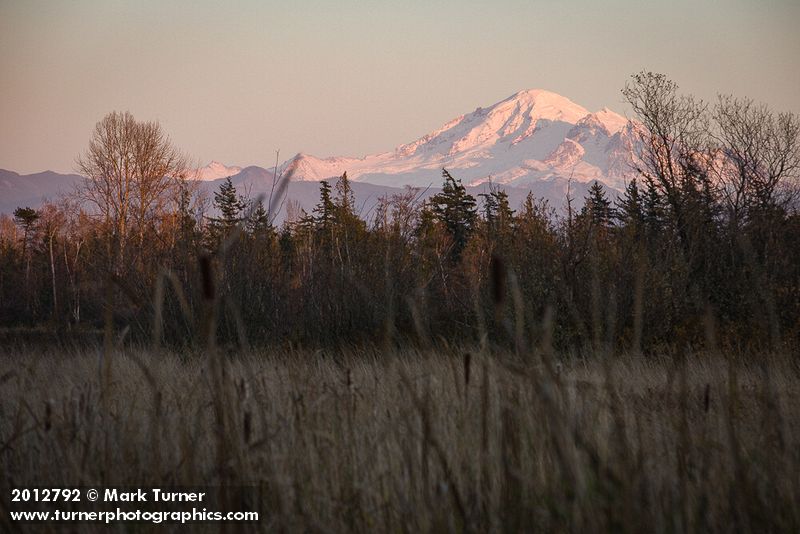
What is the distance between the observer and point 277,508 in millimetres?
3023

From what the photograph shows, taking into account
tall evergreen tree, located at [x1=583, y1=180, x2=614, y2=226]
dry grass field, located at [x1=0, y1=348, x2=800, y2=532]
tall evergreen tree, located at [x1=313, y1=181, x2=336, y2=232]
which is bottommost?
dry grass field, located at [x1=0, y1=348, x2=800, y2=532]

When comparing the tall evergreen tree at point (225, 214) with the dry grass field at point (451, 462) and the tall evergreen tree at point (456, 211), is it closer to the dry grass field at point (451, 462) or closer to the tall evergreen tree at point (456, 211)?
the dry grass field at point (451, 462)

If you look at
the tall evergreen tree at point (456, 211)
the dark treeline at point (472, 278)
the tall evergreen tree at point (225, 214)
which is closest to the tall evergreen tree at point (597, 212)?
the dark treeline at point (472, 278)

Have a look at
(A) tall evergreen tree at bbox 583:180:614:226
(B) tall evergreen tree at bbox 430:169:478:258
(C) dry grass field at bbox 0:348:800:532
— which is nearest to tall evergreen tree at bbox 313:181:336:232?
(A) tall evergreen tree at bbox 583:180:614:226

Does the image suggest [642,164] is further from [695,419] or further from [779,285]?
[695,419]

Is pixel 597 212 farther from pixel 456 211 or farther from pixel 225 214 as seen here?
pixel 456 211

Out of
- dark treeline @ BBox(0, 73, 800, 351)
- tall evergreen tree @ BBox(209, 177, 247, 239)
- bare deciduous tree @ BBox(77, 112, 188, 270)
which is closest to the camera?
tall evergreen tree @ BBox(209, 177, 247, 239)

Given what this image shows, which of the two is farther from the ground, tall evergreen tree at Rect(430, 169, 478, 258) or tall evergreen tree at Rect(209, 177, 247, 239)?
tall evergreen tree at Rect(430, 169, 478, 258)

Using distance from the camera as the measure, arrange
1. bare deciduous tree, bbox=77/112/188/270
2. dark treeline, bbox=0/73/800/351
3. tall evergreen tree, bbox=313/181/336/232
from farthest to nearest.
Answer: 1. bare deciduous tree, bbox=77/112/188/270
2. tall evergreen tree, bbox=313/181/336/232
3. dark treeline, bbox=0/73/800/351

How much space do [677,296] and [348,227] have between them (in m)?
5.10

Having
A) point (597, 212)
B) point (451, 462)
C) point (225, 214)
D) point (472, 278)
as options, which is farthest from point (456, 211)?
point (451, 462)

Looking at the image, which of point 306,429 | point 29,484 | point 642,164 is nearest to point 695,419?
point 306,429

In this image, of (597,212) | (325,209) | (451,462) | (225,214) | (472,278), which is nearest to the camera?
(451,462)

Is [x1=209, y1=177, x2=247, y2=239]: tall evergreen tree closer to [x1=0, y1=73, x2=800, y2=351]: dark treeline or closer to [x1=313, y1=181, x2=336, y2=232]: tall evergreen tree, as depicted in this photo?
[x1=0, y1=73, x2=800, y2=351]: dark treeline
